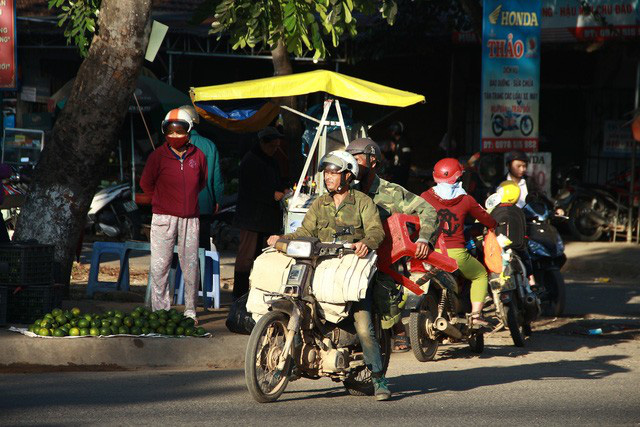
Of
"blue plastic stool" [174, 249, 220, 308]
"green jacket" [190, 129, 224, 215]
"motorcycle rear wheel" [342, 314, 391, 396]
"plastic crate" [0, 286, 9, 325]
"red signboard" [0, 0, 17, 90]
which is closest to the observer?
"motorcycle rear wheel" [342, 314, 391, 396]

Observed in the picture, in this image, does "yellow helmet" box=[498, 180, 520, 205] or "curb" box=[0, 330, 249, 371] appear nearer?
"curb" box=[0, 330, 249, 371]

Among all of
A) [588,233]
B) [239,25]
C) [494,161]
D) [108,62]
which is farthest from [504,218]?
[588,233]

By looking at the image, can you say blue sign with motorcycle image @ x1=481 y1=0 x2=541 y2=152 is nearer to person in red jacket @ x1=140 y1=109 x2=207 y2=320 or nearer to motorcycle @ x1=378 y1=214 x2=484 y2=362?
motorcycle @ x1=378 y1=214 x2=484 y2=362

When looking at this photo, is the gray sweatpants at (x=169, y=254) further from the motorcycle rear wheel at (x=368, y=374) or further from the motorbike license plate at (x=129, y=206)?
the motorbike license plate at (x=129, y=206)

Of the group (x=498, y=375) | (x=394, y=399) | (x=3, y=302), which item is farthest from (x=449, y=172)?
(x=3, y=302)

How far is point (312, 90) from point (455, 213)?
6.49 feet

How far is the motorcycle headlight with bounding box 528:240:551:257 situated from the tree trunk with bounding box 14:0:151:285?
4.48 metres

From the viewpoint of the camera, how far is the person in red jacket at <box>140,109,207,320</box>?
32.4ft

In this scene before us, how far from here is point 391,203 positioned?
862 centimetres

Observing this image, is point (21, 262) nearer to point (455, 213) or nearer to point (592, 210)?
point (455, 213)

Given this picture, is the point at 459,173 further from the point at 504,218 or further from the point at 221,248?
the point at 221,248

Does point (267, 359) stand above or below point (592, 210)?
below

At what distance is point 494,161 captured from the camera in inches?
696

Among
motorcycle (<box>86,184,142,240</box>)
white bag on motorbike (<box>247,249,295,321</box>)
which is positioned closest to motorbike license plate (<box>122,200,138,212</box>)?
motorcycle (<box>86,184,142,240</box>)
